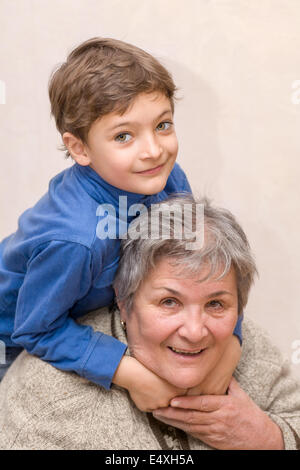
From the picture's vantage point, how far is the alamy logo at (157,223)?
1.63 meters

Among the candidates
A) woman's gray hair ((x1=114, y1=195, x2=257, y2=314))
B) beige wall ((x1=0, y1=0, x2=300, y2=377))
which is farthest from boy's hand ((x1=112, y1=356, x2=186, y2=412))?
beige wall ((x1=0, y1=0, x2=300, y2=377))

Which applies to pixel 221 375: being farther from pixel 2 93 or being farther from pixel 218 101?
pixel 2 93

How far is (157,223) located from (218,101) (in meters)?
1.03

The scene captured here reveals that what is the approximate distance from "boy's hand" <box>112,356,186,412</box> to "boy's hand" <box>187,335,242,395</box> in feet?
0.25

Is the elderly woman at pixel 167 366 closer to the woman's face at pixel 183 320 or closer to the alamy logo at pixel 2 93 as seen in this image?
the woman's face at pixel 183 320

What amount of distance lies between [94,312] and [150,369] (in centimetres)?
24

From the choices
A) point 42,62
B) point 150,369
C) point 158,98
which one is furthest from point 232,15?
point 150,369

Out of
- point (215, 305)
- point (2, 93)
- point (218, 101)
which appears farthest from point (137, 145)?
point (2, 93)

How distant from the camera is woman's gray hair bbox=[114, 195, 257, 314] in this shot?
1.64 m

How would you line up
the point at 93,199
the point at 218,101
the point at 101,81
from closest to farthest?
1. the point at 101,81
2. the point at 93,199
3. the point at 218,101

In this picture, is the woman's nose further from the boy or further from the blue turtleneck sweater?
the blue turtleneck sweater

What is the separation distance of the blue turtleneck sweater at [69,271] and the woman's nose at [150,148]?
150 millimetres

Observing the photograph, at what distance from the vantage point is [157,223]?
1.65 m
